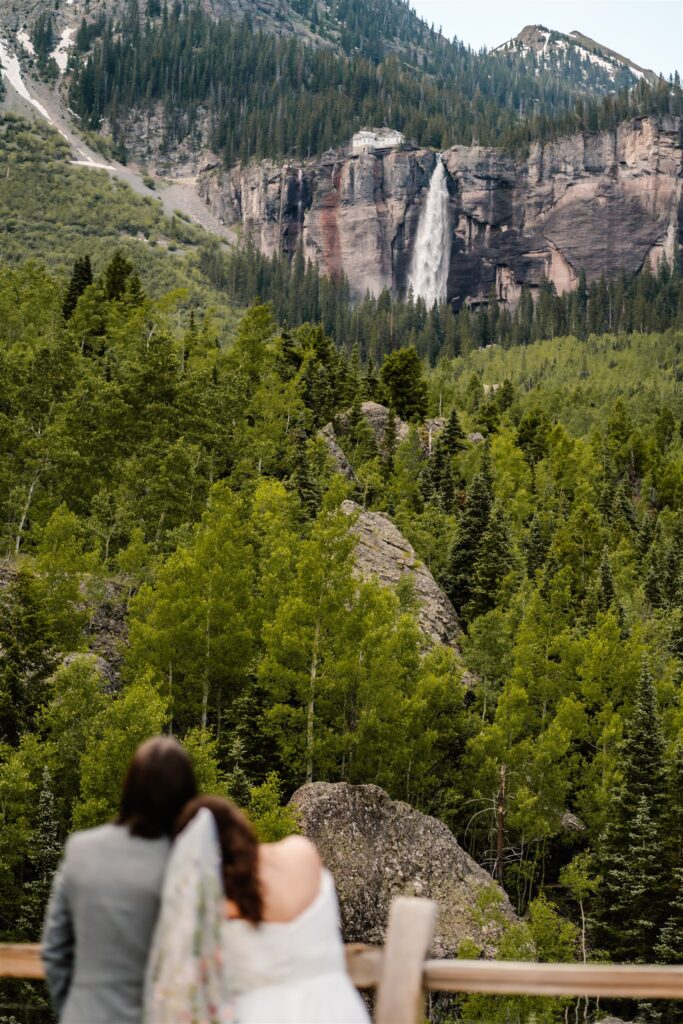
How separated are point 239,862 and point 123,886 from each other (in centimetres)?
50

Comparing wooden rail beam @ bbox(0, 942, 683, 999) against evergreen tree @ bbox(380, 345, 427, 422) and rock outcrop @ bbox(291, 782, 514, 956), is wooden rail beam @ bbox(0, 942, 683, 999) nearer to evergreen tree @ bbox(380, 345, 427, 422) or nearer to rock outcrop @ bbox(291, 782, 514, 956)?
rock outcrop @ bbox(291, 782, 514, 956)

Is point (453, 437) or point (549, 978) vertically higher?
point (453, 437)

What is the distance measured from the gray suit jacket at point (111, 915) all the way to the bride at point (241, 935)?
9cm

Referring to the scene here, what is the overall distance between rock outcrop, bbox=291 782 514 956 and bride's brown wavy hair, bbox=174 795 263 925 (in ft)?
86.1

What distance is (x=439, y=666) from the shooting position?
45.5 metres

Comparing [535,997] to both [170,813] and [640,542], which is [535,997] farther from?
[640,542]

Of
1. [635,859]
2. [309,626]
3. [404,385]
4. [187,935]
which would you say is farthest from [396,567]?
[404,385]

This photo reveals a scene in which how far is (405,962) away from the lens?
18.8 feet

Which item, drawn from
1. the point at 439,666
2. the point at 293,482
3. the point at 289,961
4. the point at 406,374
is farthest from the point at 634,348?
the point at 289,961

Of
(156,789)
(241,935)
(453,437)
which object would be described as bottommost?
(241,935)

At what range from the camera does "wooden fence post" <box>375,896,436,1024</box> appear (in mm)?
5680

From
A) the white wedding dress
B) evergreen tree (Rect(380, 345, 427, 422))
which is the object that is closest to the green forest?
evergreen tree (Rect(380, 345, 427, 422))

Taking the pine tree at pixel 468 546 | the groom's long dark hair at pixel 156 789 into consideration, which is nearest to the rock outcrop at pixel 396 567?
the pine tree at pixel 468 546

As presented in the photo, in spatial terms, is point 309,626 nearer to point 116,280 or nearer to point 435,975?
point 435,975
